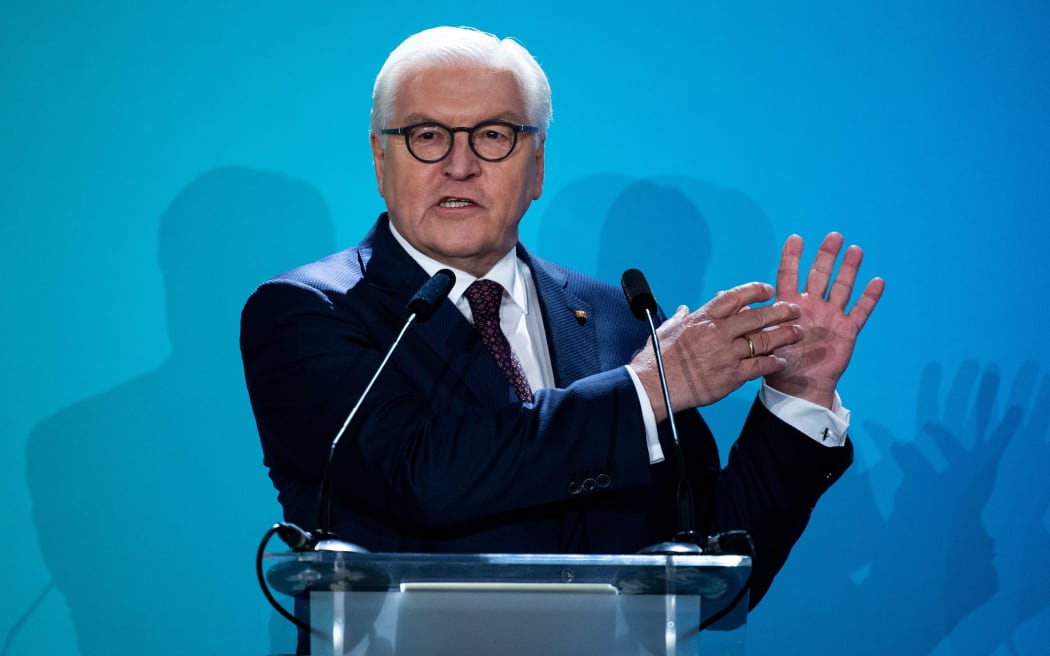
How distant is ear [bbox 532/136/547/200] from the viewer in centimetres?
234

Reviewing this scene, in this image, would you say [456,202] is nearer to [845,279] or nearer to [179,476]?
[845,279]

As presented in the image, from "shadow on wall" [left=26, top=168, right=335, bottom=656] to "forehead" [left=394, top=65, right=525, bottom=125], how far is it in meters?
0.54

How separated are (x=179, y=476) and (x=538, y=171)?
0.95 meters

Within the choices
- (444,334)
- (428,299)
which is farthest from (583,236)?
(428,299)

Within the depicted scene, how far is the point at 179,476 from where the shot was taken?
8.27 feet

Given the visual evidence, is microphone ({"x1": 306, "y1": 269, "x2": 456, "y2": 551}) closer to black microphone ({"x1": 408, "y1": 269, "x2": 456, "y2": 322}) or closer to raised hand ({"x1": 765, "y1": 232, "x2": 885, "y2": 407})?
black microphone ({"x1": 408, "y1": 269, "x2": 456, "y2": 322})

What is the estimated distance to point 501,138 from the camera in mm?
2211

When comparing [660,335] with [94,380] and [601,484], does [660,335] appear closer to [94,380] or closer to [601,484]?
[601,484]

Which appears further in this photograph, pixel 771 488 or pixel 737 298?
pixel 771 488

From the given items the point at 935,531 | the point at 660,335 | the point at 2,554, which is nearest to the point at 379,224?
the point at 660,335

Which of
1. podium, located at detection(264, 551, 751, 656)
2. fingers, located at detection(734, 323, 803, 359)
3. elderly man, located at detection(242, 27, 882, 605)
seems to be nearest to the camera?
podium, located at detection(264, 551, 751, 656)

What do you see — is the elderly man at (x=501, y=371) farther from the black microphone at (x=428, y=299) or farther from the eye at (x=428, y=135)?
the black microphone at (x=428, y=299)

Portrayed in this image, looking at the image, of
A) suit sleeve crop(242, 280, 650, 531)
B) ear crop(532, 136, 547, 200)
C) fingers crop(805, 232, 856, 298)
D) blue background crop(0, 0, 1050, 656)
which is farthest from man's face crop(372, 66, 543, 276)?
fingers crop(805, 232, 856, 298)

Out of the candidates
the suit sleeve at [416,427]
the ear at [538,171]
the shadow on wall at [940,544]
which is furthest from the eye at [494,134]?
the shadow on wall at [940,544]
